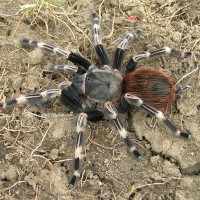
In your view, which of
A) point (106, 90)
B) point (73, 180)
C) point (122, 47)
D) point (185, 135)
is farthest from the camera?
point (122, 47)

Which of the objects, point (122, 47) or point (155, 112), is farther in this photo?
point (122, 47)

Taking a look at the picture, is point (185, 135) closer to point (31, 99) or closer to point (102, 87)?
point (102, 87)

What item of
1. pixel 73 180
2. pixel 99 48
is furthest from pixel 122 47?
Answer: pixel 73 180

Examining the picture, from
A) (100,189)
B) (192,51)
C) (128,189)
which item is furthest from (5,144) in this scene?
(192,51)

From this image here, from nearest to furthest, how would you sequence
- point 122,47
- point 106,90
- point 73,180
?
point 73,180 → point 106,90 → point 122,47

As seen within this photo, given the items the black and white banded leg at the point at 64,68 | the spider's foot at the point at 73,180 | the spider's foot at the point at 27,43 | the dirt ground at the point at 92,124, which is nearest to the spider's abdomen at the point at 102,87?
the black and white banded leg at the point at 64,68

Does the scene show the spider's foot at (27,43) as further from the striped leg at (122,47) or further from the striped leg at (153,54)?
the striped leg at (153,54)

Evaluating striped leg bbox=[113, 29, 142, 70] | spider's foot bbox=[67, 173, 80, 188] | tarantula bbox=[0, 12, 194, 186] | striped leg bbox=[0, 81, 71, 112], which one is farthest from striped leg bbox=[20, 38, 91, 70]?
spider's foot bbox=[67, 173, 80, 188]

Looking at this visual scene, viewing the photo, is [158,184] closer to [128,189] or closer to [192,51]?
[128,189]
